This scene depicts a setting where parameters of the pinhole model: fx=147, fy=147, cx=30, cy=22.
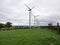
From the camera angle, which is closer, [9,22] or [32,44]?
[32,44]

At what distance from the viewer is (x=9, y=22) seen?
130 meters

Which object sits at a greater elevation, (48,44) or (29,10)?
(29,10)

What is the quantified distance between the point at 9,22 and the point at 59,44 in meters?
108

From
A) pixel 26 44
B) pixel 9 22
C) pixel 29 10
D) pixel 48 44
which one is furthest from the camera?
pixel 9 22

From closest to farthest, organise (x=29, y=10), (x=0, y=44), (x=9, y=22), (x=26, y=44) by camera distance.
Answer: (x=0, y=44) → (x=26, y=44) → (x=29, y=10) → (x=9, y=22)

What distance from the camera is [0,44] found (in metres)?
20.6

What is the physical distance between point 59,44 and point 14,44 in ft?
26.0

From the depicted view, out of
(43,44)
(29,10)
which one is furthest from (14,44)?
(29,10)

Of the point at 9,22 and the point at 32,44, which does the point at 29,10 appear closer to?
the point at 32,44

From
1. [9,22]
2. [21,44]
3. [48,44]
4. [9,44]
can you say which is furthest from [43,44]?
[9,22]

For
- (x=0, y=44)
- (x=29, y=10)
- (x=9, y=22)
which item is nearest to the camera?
(x=0, y=44)

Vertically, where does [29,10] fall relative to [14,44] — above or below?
above

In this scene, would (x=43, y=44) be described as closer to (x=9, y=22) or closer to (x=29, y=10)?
(x=29, y=10)

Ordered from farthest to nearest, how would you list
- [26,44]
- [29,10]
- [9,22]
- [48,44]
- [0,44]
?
[9,22] < [29,10] < [48,44] < [26,44] < [0,44]
